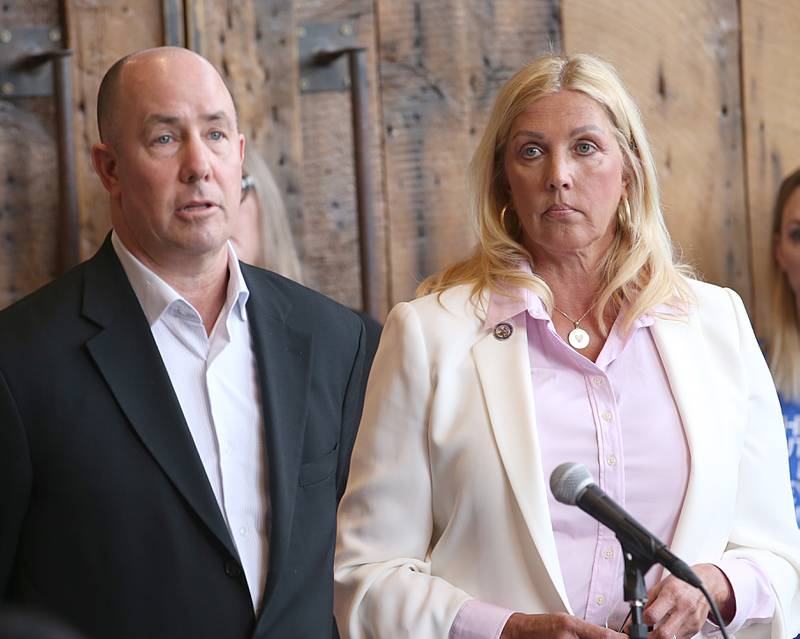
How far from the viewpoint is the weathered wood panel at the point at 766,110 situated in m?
3.89

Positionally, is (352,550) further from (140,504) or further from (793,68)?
(793,68)

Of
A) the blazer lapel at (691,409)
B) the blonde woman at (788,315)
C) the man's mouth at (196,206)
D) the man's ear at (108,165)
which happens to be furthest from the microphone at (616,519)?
the blonde woman at (788,315)

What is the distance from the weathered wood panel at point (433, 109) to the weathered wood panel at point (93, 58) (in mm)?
661

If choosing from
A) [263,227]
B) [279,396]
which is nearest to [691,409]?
[279,396]

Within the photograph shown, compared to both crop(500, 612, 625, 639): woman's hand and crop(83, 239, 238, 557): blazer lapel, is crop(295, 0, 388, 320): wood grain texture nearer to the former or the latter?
crop(83, 239, 238, 557): blazer lapel

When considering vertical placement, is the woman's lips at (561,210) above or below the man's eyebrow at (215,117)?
below

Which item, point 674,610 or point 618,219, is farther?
point 618,219

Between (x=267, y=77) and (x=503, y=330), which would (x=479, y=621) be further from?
(x=267, y=77)

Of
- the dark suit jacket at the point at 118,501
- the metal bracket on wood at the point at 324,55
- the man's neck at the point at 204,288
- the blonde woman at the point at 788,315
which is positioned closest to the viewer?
the dark suit jacket at the point at 118,501

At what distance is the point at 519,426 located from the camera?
2029 millimetres

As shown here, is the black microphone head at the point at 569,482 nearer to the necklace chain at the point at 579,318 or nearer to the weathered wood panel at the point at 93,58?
the necklace chain at the point at 579,318

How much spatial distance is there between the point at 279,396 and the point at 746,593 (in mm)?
809

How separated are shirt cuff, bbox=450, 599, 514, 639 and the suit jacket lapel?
33 cm

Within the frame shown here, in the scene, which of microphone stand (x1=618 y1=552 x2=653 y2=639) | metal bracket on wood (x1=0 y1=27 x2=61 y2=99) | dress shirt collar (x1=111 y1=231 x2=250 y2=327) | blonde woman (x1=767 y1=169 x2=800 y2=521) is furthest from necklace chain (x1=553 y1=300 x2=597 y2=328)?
metal bracket on wood (x1=0 y1=27 x2=61 y2=99)
